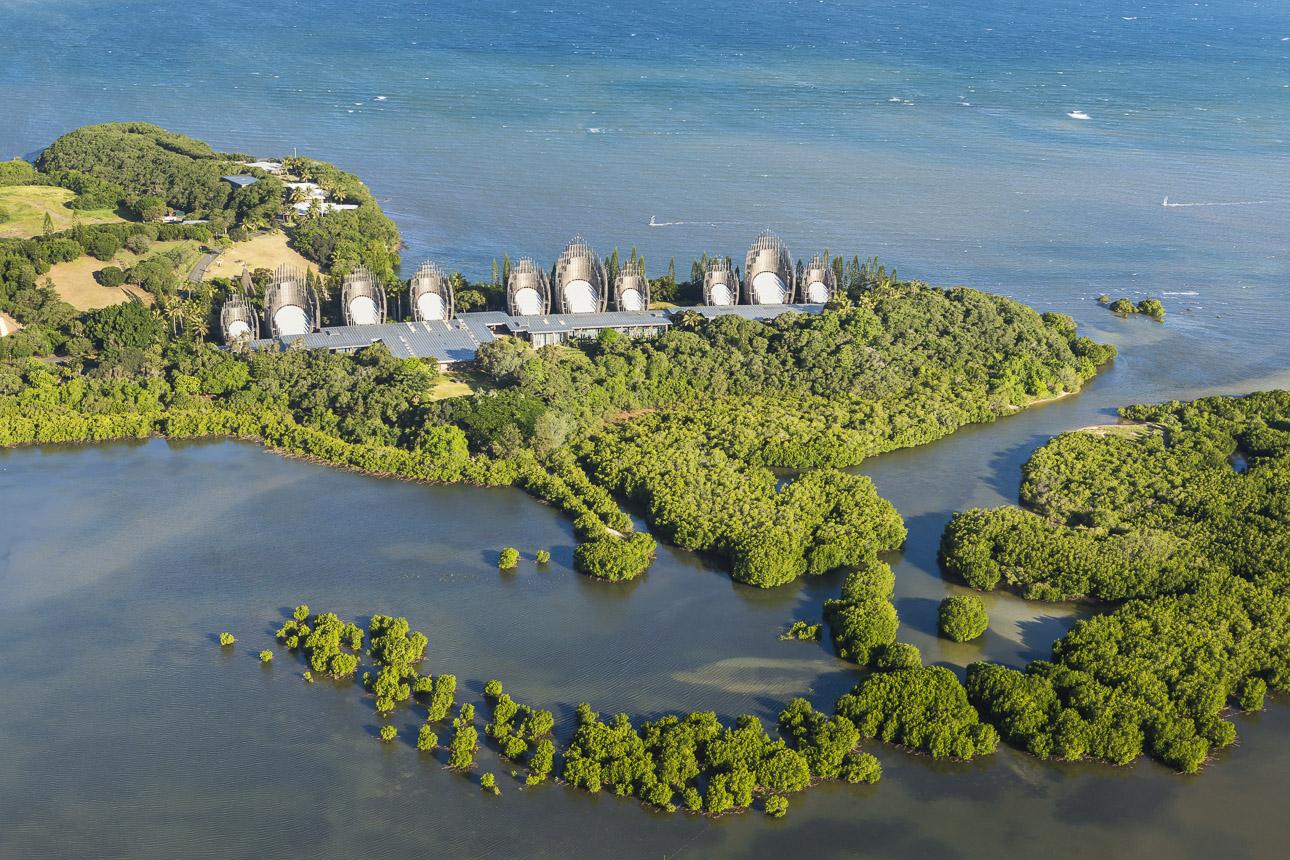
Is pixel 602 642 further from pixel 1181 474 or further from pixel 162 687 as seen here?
pixel 1181 474

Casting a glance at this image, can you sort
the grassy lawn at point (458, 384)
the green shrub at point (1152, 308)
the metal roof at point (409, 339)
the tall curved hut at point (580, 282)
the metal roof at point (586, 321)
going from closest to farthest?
the grassy lawn at point (458, 384)
the metal roof at point (409, 339)
the metal roof at point (586, 321)
the tall curved hut at point (580, 282)
the green shrub at point (1152, 308)

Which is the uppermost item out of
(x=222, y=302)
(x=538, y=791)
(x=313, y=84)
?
(x=313, y=84)

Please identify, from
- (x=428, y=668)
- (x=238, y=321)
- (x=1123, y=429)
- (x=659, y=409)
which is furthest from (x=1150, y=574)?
(x=238, y=321)

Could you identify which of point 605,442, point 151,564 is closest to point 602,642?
point 605,442

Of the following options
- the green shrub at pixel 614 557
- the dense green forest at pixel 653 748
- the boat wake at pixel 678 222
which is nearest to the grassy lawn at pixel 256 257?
the boat wake at pixel 678 222

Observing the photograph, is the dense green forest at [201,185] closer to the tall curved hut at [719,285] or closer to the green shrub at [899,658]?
the tall curved hut at [719,285]

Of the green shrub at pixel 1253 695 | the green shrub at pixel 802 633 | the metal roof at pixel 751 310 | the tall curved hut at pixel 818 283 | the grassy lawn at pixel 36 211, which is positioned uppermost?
the grassy lawn at pixel 36 211
